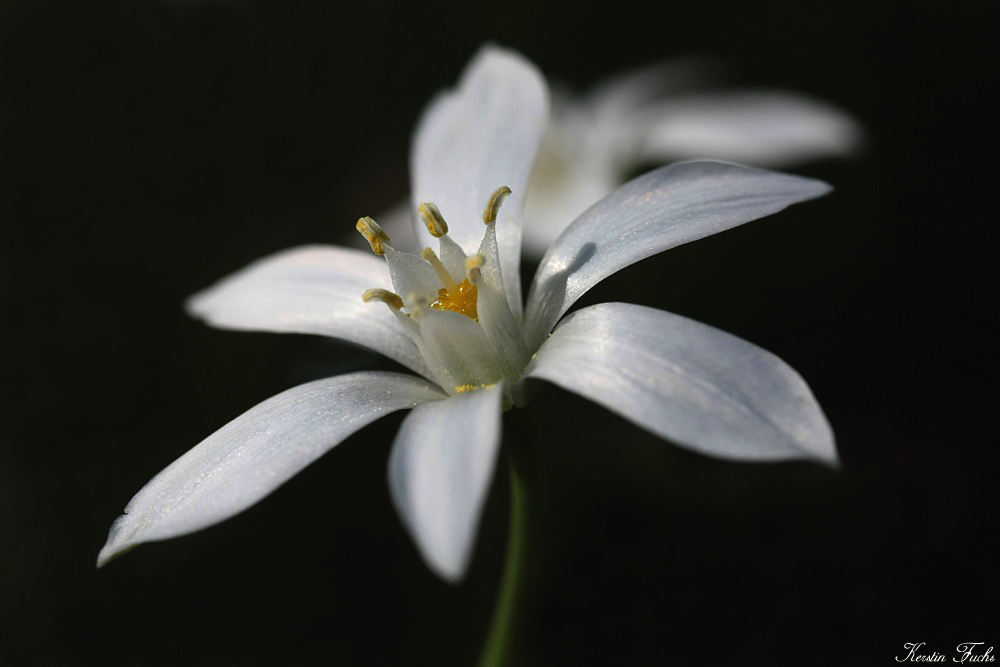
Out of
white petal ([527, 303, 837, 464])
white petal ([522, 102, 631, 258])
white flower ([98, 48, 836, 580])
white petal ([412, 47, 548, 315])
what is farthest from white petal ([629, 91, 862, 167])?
white petal ([527, 303, 837, 464])

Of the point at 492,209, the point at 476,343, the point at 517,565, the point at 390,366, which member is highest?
the point at 492,209

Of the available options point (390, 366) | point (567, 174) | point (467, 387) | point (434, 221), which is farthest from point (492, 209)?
point (567, 174)

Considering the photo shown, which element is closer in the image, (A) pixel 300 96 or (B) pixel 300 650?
(B) pixel 300 650

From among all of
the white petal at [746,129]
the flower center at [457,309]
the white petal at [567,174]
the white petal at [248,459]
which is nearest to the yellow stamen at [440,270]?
the flower center at [457,309]

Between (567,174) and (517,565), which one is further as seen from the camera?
(567,174)

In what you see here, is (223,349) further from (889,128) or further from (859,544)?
(889,128)

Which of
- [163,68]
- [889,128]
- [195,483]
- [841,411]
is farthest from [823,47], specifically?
[195,483]

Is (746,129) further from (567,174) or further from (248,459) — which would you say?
(248,459)
